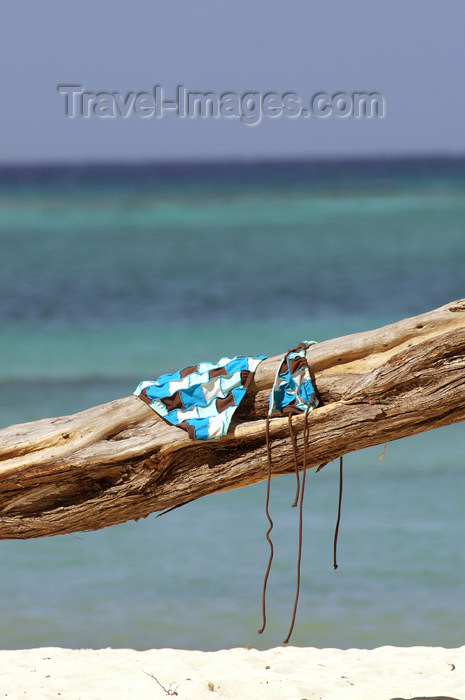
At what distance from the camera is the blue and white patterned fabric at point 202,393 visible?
258 cm

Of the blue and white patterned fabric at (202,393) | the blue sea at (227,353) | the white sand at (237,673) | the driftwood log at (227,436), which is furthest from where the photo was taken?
the blue sea at (227,353)

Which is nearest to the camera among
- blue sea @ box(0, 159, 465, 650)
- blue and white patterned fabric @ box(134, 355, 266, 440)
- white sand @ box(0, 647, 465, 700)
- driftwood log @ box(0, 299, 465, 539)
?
driftwood log @ box(0, 299, 465, 539)

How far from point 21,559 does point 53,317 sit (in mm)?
7959

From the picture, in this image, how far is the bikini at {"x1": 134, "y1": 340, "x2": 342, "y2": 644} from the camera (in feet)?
8.30

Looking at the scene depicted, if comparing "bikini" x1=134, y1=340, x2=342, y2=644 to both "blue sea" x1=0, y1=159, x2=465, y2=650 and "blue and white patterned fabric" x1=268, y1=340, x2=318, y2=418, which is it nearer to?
"blue and white patterned fabric" x1=268, y1=340, x2=318, y2=418

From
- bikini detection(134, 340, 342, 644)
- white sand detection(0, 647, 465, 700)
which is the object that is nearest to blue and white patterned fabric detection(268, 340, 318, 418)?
bikini detection(134, 340, 342, 644)

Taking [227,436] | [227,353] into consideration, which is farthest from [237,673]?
[227,353]

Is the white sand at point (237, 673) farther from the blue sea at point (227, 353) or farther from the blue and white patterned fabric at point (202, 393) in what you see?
the blue and white patterned fabric at point (202, 393)

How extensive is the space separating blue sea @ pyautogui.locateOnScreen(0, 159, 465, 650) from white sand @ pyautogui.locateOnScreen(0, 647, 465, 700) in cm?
37

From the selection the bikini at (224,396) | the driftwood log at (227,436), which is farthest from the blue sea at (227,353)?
the bikini at (224,396)

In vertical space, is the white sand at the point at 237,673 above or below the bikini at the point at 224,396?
below

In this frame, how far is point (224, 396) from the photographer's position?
2.62 meters

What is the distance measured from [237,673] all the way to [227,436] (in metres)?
1.55

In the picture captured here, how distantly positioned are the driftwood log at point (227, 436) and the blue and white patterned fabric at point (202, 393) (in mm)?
36
